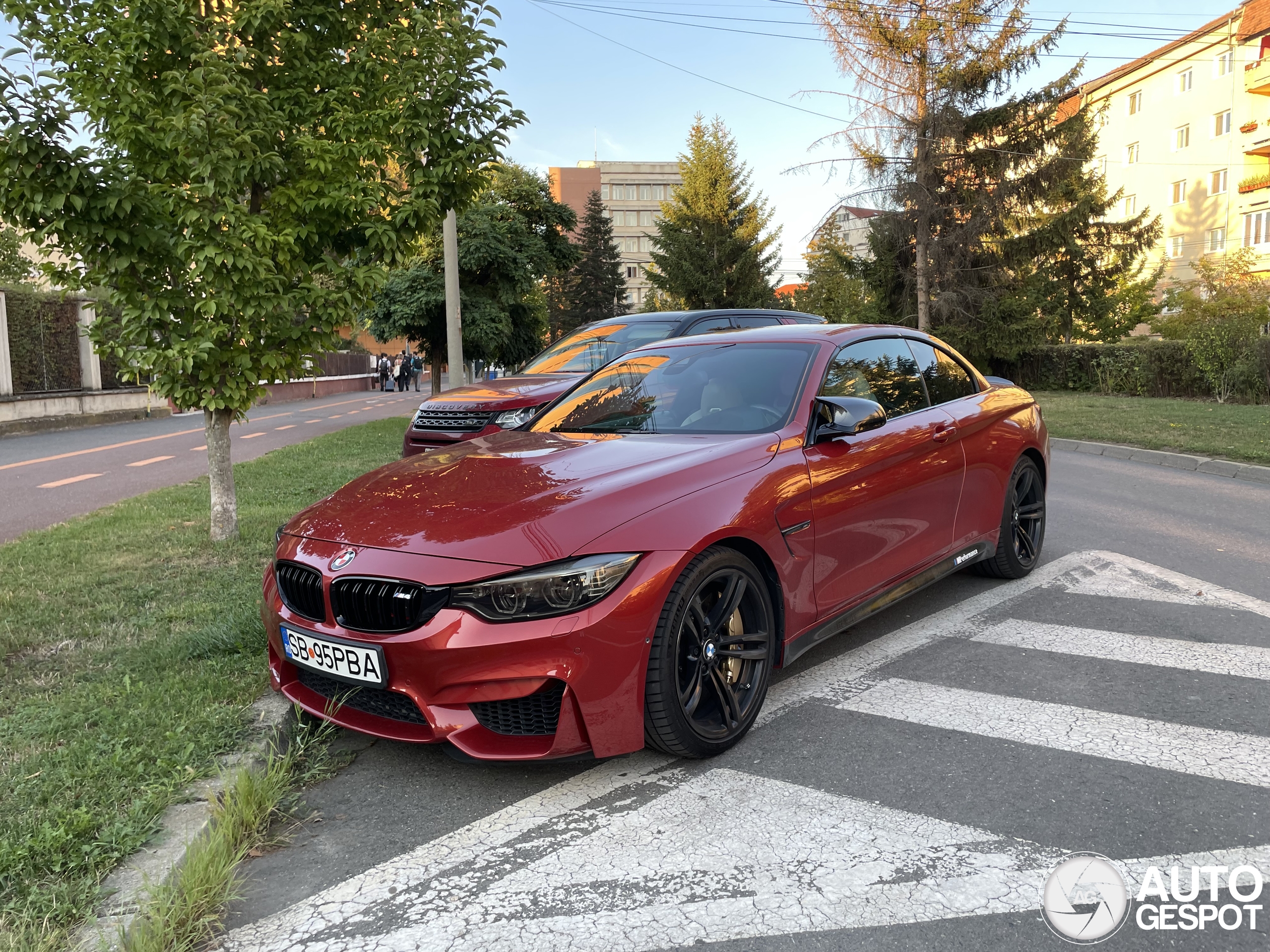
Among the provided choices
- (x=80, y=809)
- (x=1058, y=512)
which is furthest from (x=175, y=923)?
(x=1058, y=512)

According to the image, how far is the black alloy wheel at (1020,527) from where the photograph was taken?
5.44m

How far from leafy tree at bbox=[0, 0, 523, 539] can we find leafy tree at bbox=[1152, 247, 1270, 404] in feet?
60.8

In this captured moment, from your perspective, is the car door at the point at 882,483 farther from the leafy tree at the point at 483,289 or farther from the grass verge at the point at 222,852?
the leafy tree at the point at 483,289

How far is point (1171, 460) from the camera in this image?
11453mm

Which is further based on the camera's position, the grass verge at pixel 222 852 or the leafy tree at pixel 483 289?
the leafy tree at pixel 483 289

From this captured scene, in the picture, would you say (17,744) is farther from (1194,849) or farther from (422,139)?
(422,139)

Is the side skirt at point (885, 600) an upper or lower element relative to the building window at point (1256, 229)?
lower

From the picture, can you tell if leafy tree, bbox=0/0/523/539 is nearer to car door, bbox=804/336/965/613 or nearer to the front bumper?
car door, bbox=804/336/965/613

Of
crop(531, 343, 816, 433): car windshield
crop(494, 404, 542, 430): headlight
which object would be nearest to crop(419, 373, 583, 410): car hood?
crop(494, 404, 542, 430): headlight

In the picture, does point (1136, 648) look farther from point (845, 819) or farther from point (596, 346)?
point (596, 346)

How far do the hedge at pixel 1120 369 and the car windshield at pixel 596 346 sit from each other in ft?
A: 51.9

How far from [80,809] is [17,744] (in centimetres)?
80

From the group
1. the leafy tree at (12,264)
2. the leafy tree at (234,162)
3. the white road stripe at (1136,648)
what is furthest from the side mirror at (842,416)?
the leafy tree at (12,264)

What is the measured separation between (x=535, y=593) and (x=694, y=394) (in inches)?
67.6
